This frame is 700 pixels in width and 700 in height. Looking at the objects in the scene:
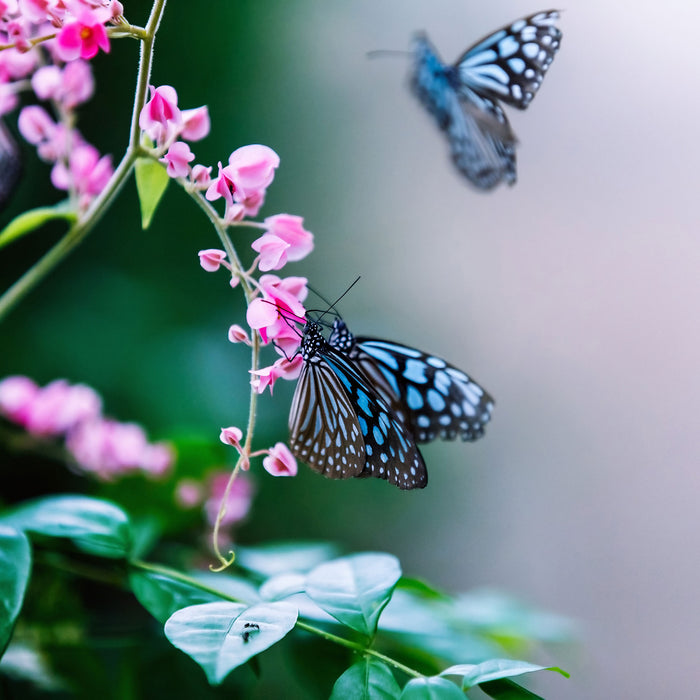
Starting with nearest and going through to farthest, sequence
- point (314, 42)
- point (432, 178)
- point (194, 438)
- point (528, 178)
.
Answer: point (194, 438) → point (314, 42) → point (528, 178) → point (432, 178)

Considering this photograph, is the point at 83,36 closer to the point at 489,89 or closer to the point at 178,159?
the point at 178,159

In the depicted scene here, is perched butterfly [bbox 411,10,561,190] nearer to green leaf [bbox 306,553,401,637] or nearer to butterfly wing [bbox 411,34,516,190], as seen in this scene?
butterfly wing [bbox 411,34,516,190]

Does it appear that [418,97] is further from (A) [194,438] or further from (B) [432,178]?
(B) [432,178]

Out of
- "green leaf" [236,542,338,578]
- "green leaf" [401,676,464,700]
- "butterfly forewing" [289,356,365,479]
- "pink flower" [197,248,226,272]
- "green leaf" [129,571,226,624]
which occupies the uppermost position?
"pink flower" [197,248,226,272]

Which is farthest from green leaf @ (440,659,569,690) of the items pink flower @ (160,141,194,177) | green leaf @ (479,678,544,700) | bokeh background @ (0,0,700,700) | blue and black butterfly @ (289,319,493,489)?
bokeh background @ (0,0,700,700)

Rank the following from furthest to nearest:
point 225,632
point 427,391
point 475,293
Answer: point 475,293 < point 427,391 < point 225,632

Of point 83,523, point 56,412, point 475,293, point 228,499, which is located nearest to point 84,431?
point 56,412

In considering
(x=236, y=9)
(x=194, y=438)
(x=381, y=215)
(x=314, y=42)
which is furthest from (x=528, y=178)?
(x=194, y=438)
